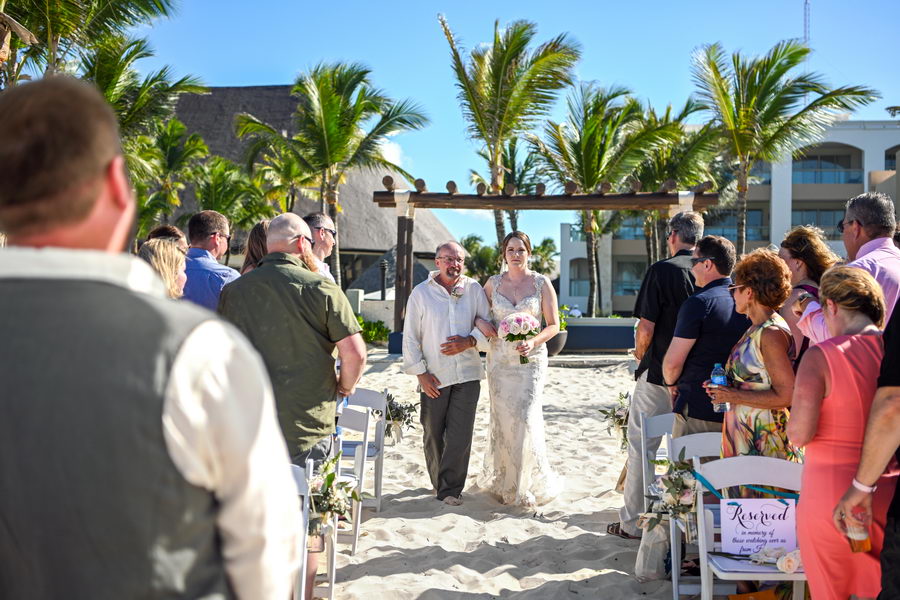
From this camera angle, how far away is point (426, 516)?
5.58 m

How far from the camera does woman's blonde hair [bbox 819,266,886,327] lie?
2.81 meters

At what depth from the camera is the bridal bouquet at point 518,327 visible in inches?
225

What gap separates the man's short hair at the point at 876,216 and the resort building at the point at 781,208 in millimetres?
35520

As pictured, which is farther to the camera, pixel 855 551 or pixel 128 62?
pixel 128 62

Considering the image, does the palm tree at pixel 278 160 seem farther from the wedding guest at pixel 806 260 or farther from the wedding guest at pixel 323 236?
the wedding guest at pixel 806 260

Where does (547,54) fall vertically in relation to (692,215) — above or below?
above

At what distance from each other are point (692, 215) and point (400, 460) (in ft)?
12.5

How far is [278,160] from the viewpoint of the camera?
2725 cm

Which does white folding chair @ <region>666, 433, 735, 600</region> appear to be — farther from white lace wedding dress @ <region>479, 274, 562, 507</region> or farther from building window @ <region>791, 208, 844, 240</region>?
building window @ <region>791, 208, 844, 240</region>

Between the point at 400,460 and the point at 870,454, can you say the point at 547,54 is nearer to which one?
the point at 400,460

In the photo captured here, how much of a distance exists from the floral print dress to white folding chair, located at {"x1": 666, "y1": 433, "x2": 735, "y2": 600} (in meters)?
0.28

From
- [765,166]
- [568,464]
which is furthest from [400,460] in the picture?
[765,166]

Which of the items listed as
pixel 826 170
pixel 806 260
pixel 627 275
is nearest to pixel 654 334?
pixel 806 260

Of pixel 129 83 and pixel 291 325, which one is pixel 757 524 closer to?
pixel 291 325
